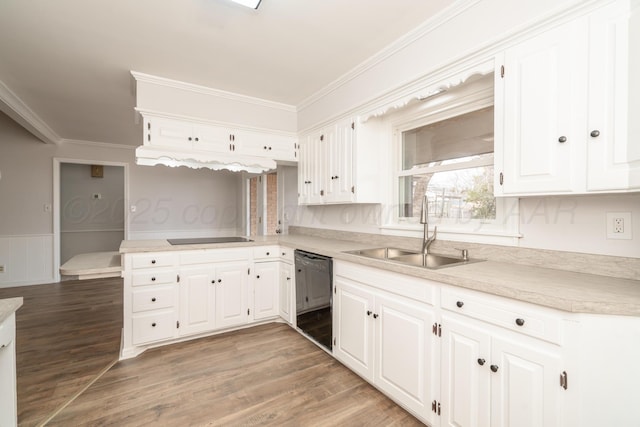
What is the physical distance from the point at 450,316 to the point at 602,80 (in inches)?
47.0

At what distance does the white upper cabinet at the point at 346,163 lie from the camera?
259 centimetres

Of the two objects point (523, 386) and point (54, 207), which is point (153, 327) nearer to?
point (523, 386)

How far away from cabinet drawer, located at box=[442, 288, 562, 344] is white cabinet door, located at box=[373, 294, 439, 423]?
18 cm

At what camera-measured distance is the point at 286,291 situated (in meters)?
3.02

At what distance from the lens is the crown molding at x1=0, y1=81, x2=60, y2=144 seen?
10.2 ft

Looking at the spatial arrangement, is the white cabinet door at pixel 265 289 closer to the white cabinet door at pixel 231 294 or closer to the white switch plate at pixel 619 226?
the white cabinet door at pixel 231 294

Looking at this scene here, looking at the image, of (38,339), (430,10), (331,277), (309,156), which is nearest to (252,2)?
(430,10)

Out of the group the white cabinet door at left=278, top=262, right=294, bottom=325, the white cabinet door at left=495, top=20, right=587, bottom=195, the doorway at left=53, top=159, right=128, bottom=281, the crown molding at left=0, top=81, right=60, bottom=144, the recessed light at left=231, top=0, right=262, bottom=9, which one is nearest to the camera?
the white cabinet door at left=495, top=20, right=587, bottom=195

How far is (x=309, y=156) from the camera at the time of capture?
327 cm

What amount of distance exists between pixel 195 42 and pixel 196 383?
245 cm

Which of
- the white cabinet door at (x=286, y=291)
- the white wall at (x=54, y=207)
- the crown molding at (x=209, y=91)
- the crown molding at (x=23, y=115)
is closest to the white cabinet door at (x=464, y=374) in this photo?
the white cabinet door at (x=286, y=291)

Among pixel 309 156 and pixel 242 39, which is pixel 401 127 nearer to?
pixel 309 156

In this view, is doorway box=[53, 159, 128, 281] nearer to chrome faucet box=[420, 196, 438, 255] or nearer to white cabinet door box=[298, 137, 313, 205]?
white cabinet door box=[298, 137, 313, 205]

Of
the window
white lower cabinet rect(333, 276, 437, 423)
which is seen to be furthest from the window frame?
white lower cabinet rect(333, 276, 437, 423)
